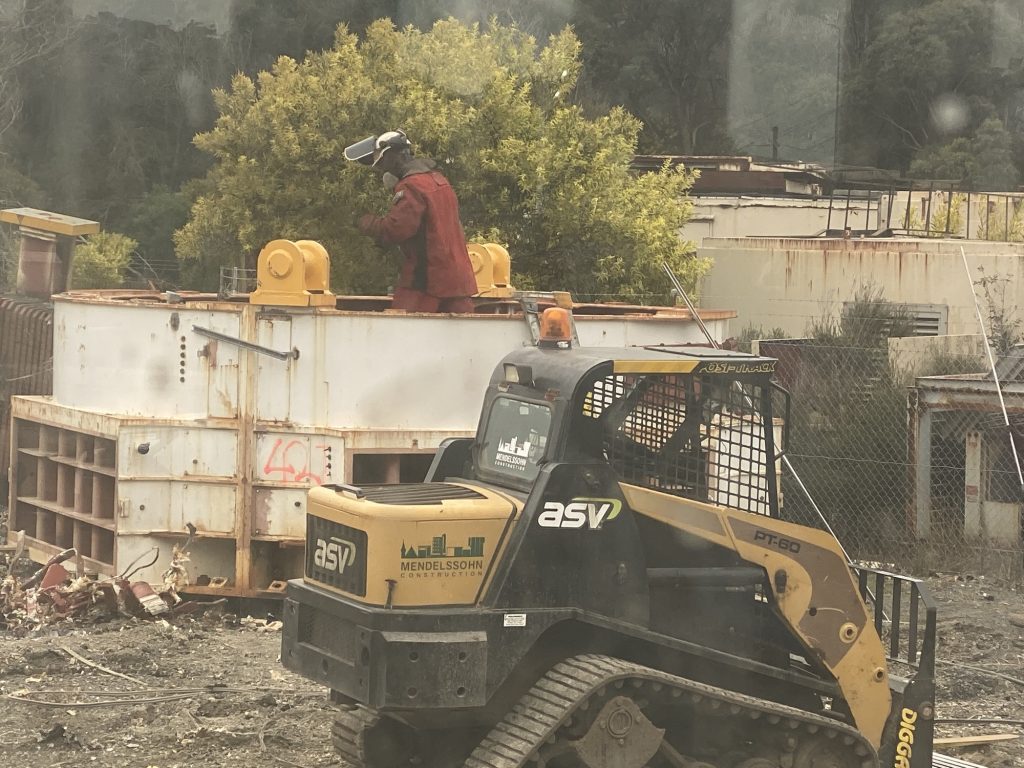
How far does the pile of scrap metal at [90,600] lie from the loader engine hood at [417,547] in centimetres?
497

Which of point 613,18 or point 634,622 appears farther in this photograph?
point 613,18

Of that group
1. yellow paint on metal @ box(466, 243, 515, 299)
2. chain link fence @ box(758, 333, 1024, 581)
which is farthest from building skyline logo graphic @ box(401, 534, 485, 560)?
chain link fence @ box(758, 333, 1024, 581)

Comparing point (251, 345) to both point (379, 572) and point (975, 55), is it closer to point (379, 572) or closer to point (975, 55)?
point (379, 572)

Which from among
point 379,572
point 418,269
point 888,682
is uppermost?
point 418,269

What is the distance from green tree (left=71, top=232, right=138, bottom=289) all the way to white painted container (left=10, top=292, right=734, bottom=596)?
21.0 m

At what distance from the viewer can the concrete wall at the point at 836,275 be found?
949 inches

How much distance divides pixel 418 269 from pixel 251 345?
5.36ft

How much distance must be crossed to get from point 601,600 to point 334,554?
3.78 ft

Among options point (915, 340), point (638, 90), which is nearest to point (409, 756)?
point (915, 340)

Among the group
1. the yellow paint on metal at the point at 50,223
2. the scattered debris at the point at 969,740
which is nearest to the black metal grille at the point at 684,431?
the scattered debris at the point at 969,740

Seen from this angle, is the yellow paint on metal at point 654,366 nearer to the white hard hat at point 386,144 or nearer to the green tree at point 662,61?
the white hard hat at point 386,144

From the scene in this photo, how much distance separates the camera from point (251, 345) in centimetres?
1138

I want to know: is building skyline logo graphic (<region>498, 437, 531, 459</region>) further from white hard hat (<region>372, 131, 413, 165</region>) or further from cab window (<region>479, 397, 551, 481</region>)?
white hard hat (<region>372, 131, 413, 165</region>)

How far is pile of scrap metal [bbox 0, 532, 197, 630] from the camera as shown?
36.4 feet
